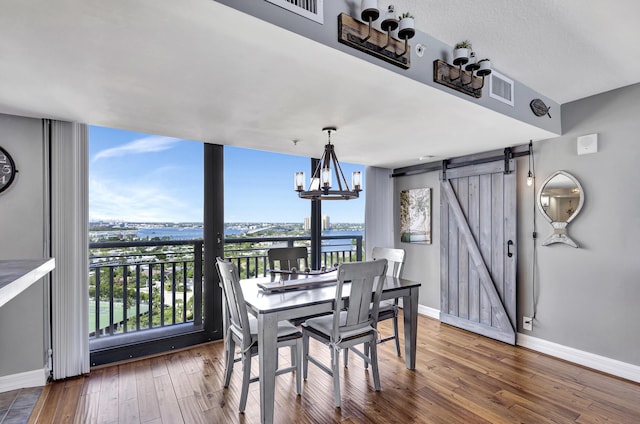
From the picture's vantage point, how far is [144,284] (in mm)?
3535

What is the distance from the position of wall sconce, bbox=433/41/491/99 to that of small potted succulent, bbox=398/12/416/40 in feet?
1.39

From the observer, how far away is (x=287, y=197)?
175 inches

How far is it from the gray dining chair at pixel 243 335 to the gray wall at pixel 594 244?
2653 mm

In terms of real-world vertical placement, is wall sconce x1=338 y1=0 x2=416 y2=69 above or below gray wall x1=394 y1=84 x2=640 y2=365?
above

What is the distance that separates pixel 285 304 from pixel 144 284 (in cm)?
216

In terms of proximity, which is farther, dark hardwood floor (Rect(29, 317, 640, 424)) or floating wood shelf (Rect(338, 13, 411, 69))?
dark hardwood floor (Rect(29, 317, 640, 424))

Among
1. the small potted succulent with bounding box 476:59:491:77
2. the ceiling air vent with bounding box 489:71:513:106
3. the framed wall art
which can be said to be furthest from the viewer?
the framed wall art

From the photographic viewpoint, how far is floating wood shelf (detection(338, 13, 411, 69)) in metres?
1.54

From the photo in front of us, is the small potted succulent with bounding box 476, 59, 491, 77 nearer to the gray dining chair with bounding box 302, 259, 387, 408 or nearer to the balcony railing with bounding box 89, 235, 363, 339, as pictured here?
the gray dining chair with bounding box 302, 259, 387, 408

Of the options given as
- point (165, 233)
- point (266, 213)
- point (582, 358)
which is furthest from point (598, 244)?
point (165, 233)

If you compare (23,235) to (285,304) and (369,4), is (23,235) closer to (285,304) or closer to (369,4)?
(285,304)

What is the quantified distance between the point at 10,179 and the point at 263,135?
2102 mm

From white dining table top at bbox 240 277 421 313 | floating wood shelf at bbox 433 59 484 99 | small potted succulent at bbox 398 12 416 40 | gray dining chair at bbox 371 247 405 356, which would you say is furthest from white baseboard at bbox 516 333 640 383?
small potted succulent at bbox 398 12 416 40

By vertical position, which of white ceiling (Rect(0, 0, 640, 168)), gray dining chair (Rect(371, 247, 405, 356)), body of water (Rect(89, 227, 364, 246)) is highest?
white ceiling (Rect(0, 0, 640, 168))
